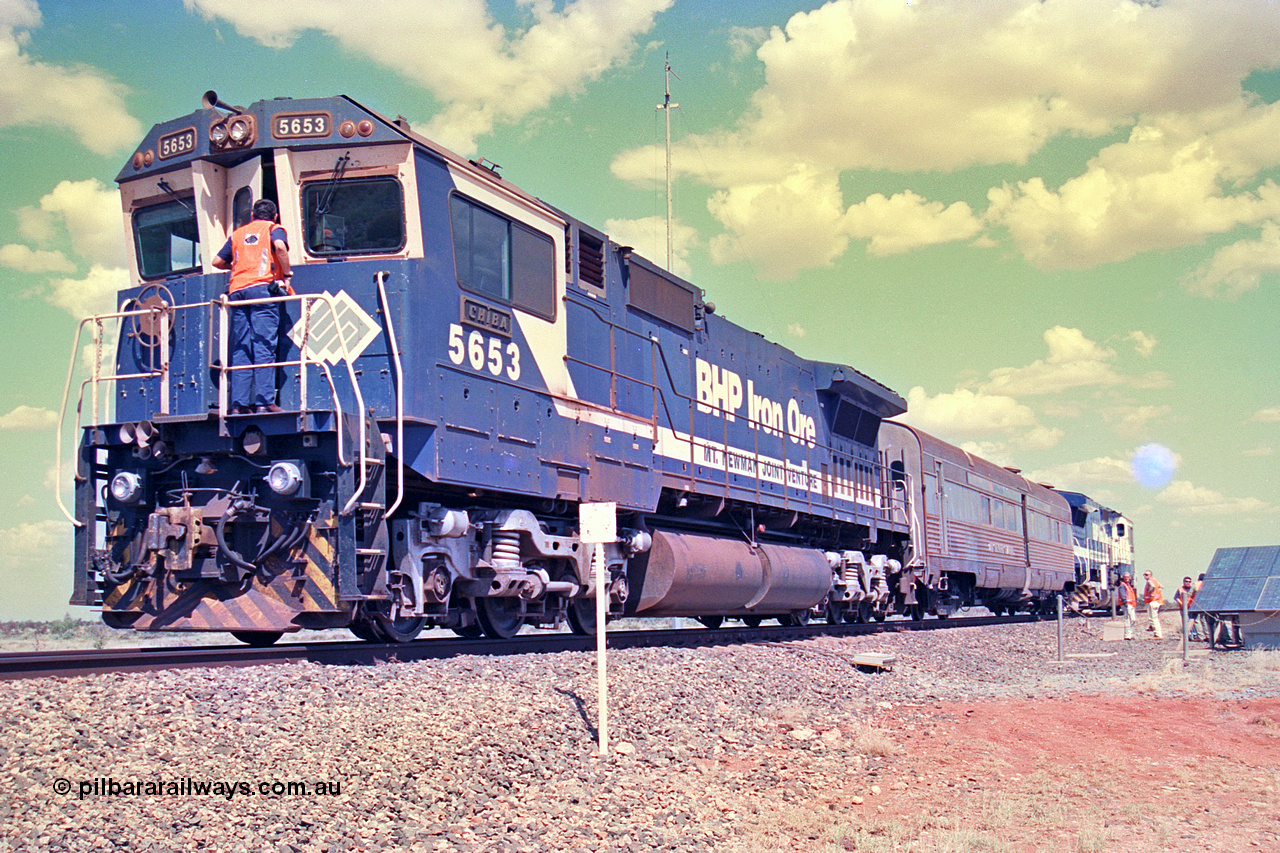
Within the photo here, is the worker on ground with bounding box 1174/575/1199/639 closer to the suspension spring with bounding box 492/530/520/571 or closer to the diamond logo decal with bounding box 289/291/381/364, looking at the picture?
the suspension spring with bounding box 492/530/520/571

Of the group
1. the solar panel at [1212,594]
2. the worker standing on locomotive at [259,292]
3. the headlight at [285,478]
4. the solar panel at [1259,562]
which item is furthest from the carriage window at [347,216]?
the solar panel at [1259,562]

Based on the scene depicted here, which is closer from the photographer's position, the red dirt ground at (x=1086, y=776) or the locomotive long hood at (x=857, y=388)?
the red dirt ground at (x=1086, y=776)

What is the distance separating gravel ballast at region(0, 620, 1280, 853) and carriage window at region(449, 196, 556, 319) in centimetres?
328

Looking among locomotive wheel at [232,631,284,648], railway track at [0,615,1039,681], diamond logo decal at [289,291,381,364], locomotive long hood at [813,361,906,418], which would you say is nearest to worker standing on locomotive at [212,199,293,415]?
diamond logo decal at [289,291,381,364]

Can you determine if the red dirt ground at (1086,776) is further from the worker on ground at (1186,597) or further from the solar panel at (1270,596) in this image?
the solar panel at (1270,596)

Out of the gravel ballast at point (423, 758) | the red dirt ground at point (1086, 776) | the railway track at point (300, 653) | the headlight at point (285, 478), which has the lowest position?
the red dirt ground at point (1086, 776)

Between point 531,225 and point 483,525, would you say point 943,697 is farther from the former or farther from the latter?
point 531,225

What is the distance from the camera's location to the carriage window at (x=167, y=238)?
30.0ft

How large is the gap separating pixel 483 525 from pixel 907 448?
44.2 feet

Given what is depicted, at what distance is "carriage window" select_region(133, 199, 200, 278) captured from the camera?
916 cm

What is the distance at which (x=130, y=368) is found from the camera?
8.98 meters

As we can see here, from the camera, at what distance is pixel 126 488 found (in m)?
8.30

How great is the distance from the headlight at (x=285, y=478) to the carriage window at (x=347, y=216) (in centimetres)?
194

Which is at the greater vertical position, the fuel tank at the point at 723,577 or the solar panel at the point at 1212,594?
the fuel tank at the point at 723,577
